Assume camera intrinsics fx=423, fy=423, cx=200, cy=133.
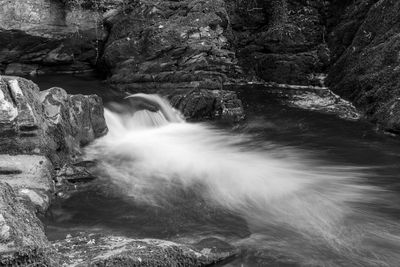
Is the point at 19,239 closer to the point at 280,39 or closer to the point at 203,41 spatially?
the point at 203,41

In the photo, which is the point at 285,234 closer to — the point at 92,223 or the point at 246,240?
the point at 246,240

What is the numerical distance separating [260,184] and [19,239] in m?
4.75

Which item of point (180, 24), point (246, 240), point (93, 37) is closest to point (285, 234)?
point (246, 240)

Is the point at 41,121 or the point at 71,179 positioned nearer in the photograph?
the point at 71,179

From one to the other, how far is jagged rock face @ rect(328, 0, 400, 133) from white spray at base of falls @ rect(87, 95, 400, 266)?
3157 millimetres

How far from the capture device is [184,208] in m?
6.21

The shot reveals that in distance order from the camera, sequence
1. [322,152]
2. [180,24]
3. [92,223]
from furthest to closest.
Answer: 1. [180,24]
2. [322,152]
3. [92,223]

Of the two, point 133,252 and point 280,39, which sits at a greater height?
point 280,39

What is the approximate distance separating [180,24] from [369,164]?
761 cm

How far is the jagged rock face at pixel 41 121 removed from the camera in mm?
6832

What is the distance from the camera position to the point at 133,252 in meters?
4.00

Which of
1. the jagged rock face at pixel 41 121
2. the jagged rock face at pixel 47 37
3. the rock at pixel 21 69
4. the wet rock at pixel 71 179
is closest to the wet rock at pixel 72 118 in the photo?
the jagged rock face at pixel 41 121

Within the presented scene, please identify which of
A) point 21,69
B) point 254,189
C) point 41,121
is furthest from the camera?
point 21,69

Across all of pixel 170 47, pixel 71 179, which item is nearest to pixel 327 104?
pixel 170 47
